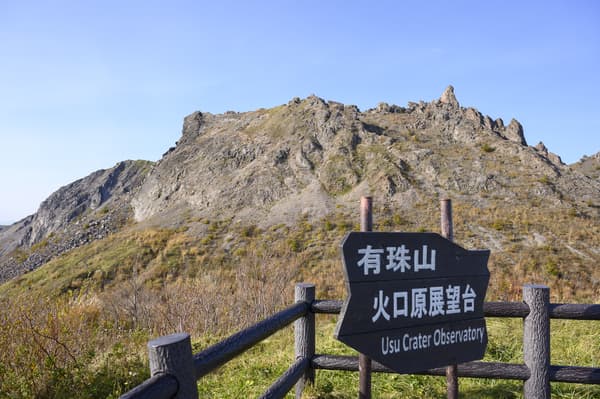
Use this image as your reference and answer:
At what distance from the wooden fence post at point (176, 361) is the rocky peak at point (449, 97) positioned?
4853cm

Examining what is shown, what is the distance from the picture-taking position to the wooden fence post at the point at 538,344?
130 inches

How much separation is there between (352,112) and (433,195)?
57.3 feet

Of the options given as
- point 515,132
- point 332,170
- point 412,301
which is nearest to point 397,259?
point 412,301

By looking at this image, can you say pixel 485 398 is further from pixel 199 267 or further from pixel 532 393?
pixel 199 267

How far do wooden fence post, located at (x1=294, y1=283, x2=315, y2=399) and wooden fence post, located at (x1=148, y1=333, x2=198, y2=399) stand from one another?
6.29 ft

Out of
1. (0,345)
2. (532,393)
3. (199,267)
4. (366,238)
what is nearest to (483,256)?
(366,238)

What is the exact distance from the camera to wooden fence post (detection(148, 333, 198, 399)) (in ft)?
5.90

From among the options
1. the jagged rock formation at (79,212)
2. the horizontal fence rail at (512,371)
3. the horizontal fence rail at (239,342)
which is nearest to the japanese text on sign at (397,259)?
the horizontal fence rail at (239,342)

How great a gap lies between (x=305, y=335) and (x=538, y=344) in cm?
196

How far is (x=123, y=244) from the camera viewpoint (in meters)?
31.5

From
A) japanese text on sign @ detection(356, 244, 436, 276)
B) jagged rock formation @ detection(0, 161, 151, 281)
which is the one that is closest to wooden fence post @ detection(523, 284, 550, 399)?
japanese text on sign @ detection(356, 244, 436, 276)

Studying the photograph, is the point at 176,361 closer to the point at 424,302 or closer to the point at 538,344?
the point at 424,302

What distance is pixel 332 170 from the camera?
35781 mm

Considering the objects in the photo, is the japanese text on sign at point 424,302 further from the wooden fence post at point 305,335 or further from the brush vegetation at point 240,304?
the brush vegetation at point 240,304
